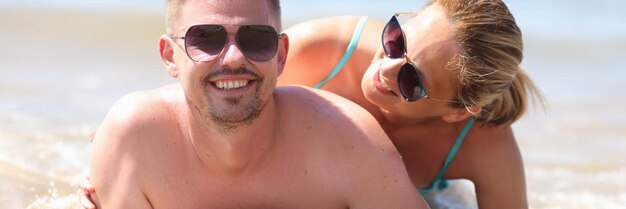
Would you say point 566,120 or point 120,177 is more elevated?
point 120,177

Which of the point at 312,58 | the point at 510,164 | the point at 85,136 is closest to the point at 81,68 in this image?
the point at 85,136

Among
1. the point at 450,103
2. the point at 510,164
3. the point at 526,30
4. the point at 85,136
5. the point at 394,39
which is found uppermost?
the point at 394,39

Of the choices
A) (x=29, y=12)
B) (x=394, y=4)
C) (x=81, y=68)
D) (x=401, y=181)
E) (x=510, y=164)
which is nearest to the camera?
(x=401, y=181)

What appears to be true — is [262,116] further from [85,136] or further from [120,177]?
[85,136]

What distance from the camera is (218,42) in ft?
9.91

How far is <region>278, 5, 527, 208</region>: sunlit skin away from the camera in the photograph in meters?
3.79

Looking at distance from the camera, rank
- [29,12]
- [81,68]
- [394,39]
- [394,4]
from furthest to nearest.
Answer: [394,4] → [29,12] → [81,68] → [394,39]

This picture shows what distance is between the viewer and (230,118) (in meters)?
3.10

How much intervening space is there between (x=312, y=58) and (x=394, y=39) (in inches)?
25.9

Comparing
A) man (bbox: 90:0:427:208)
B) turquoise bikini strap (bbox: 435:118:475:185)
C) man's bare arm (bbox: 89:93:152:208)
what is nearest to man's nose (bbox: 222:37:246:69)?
man (bbox: 90:0:427:208)

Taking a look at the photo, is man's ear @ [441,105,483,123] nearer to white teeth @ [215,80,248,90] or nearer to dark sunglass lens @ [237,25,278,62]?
dark sunglass lens @ [237,25,278,62]

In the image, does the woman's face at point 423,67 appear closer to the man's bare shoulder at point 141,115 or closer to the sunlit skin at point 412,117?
the sunlit skin at point 412,117

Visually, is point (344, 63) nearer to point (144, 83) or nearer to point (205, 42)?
point (205, 42)

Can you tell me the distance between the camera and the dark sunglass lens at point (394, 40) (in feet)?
11.7
